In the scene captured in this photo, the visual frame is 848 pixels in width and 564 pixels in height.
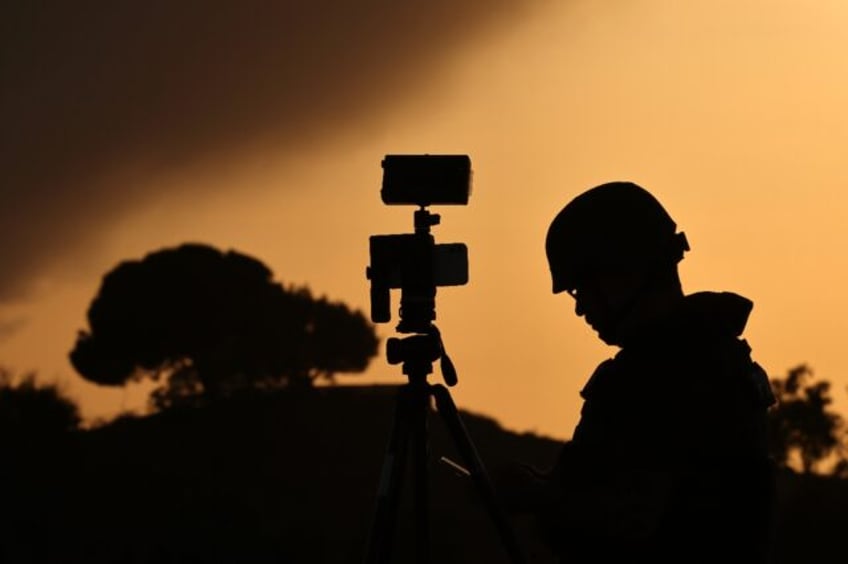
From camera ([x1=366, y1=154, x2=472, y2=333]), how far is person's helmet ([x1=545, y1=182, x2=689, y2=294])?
3685 millimetres

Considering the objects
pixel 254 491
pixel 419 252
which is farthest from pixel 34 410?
pixel 419 252

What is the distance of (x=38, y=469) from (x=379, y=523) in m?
39.3

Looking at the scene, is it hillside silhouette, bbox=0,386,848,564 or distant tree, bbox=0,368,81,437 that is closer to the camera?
hillside silhouette, bbox=0,386,848,564

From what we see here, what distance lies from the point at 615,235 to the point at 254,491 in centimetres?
4025

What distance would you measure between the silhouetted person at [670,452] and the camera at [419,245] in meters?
4.03

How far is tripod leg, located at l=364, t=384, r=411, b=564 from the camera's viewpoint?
26.3 feet

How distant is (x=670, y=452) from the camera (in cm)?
461

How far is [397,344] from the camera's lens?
344 inches

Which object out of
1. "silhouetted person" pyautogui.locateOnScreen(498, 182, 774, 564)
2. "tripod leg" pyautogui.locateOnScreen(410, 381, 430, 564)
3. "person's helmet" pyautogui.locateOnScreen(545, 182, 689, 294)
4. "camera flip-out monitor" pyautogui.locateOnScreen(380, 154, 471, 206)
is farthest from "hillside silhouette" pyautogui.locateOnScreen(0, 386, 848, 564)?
"silhouetted person" pyautogui.locateOnScreen(498, 182, 774, 564)

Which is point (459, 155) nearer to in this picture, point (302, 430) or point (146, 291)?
point (302, 430)

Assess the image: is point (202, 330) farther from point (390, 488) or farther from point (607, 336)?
point (607, 336)

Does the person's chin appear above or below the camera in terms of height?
below

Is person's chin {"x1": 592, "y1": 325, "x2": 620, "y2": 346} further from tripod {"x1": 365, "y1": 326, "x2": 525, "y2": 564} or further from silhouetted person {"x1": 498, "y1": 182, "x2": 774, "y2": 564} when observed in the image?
tripod {"x1": 365, "y1": 326, "x2": 525, "y2": 564}

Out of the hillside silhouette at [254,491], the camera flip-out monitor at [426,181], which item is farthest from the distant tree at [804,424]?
the camera flip-out monitor at [426,181]
